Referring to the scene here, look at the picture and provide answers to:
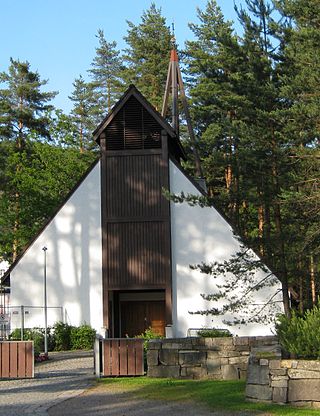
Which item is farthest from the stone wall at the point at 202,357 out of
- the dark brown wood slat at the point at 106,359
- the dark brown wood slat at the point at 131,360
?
the dark brown wood slat at the point at 106,359

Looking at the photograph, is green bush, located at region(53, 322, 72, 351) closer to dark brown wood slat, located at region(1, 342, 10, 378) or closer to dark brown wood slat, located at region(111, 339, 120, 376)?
dark brown wood slat, located at region(1, 342, 10, 378)

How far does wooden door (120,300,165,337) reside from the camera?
102 feet

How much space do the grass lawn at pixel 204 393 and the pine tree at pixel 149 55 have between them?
32.3 m

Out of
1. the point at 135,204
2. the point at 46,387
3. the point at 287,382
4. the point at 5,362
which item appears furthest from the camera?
the point at 135,204

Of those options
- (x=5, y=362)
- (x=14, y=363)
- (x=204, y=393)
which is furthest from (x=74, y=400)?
(x=5, y=362)

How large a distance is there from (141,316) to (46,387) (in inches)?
601

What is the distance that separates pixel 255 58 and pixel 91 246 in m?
11.4

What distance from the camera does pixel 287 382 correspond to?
12.1 meters

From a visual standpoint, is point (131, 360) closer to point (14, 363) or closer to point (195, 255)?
point (14, 363)

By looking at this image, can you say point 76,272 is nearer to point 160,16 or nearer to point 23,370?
point 23,370

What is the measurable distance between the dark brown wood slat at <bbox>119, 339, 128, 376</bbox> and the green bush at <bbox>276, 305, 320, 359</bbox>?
5319mm

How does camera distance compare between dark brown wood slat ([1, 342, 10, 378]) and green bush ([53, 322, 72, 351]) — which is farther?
green bush ([53, 322, 72, 351])

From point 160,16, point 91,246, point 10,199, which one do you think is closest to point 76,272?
point 91,246

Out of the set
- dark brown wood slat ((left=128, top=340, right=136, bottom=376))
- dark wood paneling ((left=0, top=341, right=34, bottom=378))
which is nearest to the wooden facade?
dark brown wood slat ((left=128, top=340, right=136, bottom=376))
